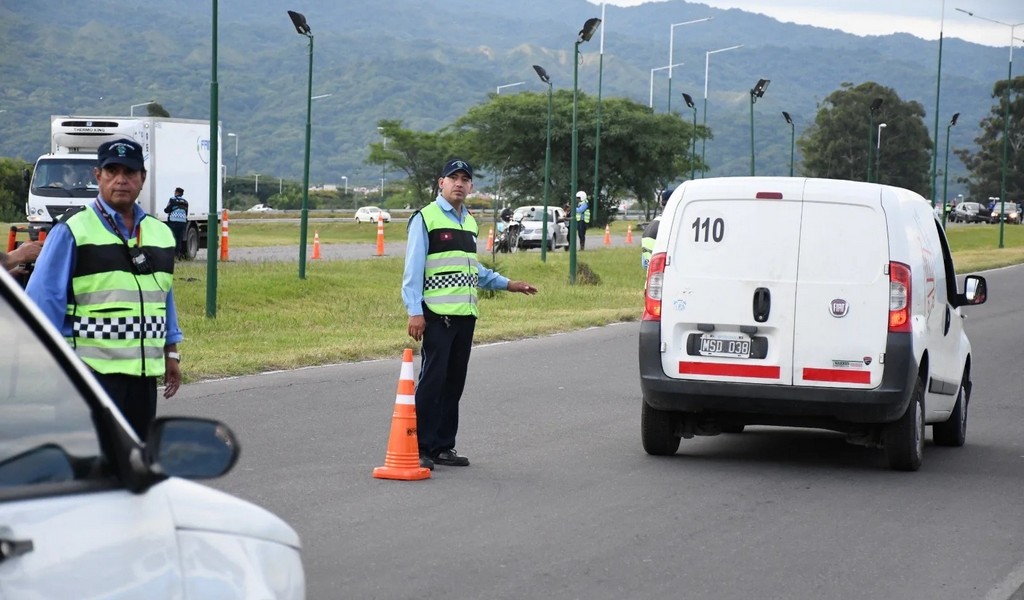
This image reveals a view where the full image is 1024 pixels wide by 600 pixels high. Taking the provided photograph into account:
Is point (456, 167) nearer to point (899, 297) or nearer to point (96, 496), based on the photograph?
point (899, 297)

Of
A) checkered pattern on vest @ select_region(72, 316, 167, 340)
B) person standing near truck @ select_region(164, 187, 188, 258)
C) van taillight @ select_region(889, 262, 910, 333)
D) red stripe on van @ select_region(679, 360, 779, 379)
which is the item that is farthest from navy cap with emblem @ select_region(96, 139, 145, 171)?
person standing near truck @ select_region(164, 187, 188, 258)

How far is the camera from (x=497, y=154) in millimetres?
75812

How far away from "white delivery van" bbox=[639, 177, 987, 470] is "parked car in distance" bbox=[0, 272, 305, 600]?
7021 mm

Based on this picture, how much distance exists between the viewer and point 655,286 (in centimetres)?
1045

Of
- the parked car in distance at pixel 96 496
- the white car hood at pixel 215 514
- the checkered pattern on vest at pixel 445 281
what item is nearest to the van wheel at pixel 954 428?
the checkered pattern on vest at pixel 445 281

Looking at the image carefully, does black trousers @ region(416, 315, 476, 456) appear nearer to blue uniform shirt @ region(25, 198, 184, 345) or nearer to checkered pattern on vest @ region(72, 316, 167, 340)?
checkered pattern on vest @ region(72, 316, 167, 340)

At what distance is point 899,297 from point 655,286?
61.0 inches

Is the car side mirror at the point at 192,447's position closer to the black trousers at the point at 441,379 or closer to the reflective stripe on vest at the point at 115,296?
the reflective stripe on vest at the point at 115,296

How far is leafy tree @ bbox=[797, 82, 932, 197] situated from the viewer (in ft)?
433

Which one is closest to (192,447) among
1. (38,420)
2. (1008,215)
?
(38,420)

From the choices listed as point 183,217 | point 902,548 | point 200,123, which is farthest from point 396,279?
point 902,548

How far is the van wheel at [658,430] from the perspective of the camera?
35.1 ft

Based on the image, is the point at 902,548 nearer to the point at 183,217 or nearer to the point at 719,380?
the point at 719,380

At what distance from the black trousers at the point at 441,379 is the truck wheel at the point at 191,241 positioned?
28.4 metres
